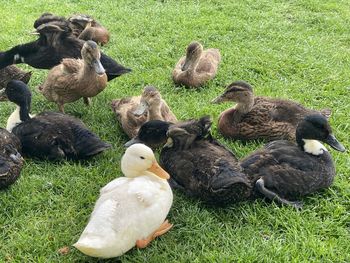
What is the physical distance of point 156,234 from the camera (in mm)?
3932

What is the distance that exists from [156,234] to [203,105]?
2.57m

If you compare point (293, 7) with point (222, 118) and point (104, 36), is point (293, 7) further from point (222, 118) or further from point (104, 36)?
point (222, 118)

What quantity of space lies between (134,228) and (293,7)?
23.7 feet

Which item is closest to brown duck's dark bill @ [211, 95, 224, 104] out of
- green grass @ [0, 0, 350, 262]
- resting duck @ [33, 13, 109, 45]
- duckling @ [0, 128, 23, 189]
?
green grass @ [0, 0, 350, 262]

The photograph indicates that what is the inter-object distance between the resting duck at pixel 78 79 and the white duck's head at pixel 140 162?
1.93 meters

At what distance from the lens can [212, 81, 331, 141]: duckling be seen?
5.23 metres

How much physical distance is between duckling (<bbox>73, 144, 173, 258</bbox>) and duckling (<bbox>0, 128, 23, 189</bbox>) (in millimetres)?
1017

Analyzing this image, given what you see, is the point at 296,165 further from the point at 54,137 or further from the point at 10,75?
the point at 10,75

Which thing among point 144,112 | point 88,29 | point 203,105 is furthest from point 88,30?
point 144,112

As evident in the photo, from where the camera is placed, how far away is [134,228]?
3.72 metres

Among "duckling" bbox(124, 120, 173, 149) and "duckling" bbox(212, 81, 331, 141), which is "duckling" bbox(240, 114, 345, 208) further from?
"duckling" bbox(124, 120, 173, 149)

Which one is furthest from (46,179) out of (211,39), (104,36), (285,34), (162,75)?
(285,34)

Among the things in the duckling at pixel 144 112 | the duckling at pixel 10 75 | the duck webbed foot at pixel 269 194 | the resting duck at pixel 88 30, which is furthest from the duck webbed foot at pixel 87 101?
the duck webbed foot at pixel 269 194

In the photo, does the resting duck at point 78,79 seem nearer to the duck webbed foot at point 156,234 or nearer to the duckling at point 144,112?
the duckling at point 144,112
